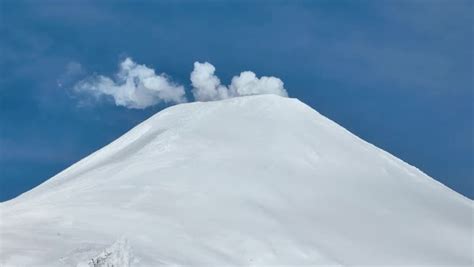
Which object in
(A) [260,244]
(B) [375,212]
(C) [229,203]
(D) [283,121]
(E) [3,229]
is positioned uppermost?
(D) [283,121]

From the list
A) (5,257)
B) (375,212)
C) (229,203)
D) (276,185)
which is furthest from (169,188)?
(5,257)

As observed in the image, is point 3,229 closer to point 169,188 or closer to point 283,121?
point 169,188

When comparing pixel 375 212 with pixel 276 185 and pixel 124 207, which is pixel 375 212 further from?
pixel 124 207

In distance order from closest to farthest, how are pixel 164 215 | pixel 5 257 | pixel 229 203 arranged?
pixel 5 257, pixel 164 215, pixel 229 203

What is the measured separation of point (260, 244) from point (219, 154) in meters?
27.2

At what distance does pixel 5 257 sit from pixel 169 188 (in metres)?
28.6

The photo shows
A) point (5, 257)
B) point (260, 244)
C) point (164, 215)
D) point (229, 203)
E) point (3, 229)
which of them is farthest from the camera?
point (229, 203)

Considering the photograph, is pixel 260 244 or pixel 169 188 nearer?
pixel 260 244

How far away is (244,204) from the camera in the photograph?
67.2 metres

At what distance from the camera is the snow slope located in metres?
51.6

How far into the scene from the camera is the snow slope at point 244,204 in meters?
51.6

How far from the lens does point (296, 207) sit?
69812mm

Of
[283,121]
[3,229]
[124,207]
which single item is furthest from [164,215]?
[283,121]

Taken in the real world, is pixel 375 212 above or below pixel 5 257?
above
